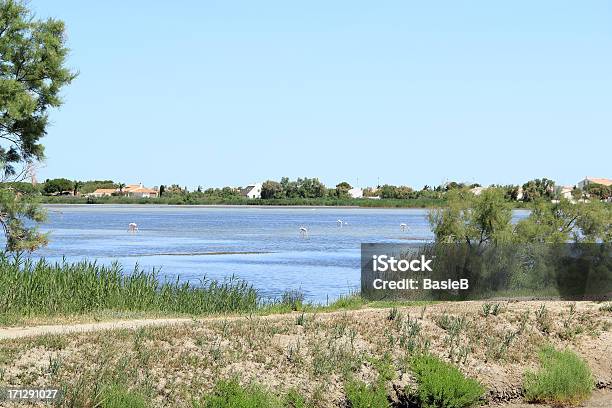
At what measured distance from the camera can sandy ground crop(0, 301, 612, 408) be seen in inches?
550

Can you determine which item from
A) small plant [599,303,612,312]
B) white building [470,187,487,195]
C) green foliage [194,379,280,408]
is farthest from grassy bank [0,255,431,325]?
white building [470,187,487,195]

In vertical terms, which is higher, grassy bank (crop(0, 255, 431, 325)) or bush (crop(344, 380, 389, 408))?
grassy bank (crop(0, 255, 431, 325))

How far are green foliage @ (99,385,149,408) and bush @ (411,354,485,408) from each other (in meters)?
4.48

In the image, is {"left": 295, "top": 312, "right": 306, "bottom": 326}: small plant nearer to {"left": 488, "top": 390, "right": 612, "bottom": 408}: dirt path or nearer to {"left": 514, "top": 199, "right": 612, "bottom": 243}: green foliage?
{"left": 488, "top": 390, "right": 612, "bottom": 408}: dirt path

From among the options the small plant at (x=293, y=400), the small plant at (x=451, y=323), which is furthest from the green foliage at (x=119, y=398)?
the small plant at (x=451, y=323)

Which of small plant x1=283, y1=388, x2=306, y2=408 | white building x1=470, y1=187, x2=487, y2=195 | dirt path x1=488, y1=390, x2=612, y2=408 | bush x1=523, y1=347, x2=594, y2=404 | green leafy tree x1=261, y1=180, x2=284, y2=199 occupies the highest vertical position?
white building x1=470, y1=187, x2=487, y2=195

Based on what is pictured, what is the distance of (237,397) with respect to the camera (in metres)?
13.1

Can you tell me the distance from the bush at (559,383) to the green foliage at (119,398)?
7.16m

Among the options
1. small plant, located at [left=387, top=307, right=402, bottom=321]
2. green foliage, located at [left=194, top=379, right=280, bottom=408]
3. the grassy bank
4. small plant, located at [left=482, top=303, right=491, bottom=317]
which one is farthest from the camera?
the grassy bank

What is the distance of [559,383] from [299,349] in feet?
15.3

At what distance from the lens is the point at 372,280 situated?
2725 centimetres

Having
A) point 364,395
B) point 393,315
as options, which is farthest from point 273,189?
point 364,395

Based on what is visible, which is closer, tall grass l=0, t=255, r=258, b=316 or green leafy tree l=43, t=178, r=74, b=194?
tall grass l=0, t=255, r=258, b=316

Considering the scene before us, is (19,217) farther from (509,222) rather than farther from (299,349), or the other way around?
(299,349)
